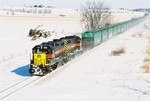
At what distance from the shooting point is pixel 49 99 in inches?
661

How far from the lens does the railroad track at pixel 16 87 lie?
18.5 m

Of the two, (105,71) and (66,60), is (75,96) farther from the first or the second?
(66,60)

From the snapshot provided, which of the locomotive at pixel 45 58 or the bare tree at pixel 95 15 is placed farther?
the bare tree at pixel 95 15

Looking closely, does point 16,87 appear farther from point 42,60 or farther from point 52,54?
point 52,54

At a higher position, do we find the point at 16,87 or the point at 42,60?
the point at 42,60

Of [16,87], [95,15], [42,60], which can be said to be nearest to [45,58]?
[42,60]

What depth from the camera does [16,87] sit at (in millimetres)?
20391

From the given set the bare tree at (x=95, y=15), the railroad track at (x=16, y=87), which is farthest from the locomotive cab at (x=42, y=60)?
the bare tree at (x=95, y=15)

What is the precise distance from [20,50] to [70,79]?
21.2m

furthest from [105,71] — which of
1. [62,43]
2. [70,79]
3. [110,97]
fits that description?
[110,97]

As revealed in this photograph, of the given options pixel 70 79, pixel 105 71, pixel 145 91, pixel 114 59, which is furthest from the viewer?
pixel 114 59

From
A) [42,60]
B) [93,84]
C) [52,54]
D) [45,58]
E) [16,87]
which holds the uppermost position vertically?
[52,54]

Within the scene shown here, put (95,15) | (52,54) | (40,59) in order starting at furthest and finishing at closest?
(95,15), (52,54), (40,59)

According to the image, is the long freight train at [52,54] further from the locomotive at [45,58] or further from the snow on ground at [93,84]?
the snow on ground at [93,84]
